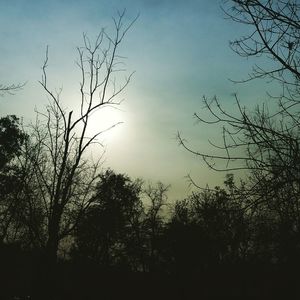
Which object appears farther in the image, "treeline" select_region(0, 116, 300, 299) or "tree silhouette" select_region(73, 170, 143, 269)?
"tree silhouette" select_region(73, 170, 143, 269)

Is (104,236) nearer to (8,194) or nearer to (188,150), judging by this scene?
(8,194)

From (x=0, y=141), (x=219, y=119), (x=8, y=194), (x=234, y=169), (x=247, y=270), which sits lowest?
(x=234, y=169)

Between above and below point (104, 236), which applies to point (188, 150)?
below

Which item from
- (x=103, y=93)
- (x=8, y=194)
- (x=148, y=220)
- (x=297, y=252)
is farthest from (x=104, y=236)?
(x=297, y=252)

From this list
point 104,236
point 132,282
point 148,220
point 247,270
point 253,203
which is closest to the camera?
point 253,203

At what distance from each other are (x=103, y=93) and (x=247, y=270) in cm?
1415

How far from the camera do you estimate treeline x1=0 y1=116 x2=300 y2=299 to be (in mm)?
6076

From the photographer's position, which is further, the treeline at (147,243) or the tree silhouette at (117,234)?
the tree silhouette at (117,234)

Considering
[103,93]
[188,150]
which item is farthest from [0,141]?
[188,150]

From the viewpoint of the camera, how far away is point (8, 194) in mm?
29375

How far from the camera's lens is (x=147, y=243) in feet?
147

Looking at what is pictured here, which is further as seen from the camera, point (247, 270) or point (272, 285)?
point (247, 270)

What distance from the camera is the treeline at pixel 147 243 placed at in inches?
239

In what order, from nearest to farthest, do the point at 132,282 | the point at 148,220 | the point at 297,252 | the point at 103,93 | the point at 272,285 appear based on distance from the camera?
the point at 297,252, the point at 103,93, the point at 272,285, the point at 132,282, the point at 148,220
